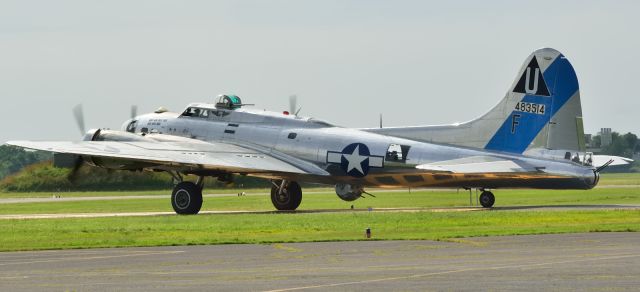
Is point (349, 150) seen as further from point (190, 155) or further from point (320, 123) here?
point (190, 155)

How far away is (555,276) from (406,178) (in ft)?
91.7

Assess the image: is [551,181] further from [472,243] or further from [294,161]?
[472,243]

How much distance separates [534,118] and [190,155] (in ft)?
51.4

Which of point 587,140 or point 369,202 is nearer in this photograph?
point 369,202

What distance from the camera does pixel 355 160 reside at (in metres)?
53.4

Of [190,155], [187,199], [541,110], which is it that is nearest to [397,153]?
[541,110]

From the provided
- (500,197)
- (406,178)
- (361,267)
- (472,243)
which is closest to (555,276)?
(361,267)

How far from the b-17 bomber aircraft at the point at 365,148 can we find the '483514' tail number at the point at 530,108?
0.04 metres

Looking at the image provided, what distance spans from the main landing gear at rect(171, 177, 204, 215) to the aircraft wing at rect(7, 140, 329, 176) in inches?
40.7

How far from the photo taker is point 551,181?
49156 millimetres

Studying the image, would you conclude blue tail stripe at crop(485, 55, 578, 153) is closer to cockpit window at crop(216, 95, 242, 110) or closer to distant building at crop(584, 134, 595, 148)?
distant building at crop(584, 134, 595, 148)

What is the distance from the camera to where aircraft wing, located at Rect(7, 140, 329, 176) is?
5300cm

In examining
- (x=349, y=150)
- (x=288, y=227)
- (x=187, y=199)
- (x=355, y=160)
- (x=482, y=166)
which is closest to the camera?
(x=288, y=227)

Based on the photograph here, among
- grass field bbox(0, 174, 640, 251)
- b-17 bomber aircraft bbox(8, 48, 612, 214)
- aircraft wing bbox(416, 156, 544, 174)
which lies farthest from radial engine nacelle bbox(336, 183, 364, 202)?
aircraft wing bbox(416, 156, 544, 174)
